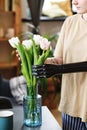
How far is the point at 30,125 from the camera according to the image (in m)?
1.55

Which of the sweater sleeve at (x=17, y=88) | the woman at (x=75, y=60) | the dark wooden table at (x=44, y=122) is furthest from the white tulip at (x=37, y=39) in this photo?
the sweater sleeve at (x=17, y=88)

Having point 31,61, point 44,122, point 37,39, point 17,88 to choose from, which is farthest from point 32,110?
point 17,88

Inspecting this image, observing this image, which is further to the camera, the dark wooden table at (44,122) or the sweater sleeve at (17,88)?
the sweater sleeve at (17,88)

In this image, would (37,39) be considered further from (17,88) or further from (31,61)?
(17,88)

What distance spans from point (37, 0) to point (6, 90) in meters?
1.40

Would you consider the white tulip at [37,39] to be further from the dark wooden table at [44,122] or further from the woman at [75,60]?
the dark wooden table at [44,122]

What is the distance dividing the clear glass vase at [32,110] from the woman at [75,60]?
132 mm

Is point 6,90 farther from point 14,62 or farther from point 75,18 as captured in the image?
point 75,18

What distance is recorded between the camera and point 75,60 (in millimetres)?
1508

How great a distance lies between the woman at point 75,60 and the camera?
4.90 ft

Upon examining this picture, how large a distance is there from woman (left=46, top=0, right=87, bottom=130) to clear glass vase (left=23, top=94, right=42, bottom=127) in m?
0.13

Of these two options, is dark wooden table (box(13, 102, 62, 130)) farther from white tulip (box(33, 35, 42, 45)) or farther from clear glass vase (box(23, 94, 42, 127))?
white tulip (box(33, 35, 42, 45))

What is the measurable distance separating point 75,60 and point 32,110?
339mm

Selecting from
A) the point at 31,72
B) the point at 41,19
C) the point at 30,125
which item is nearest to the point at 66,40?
the point at 31,72
